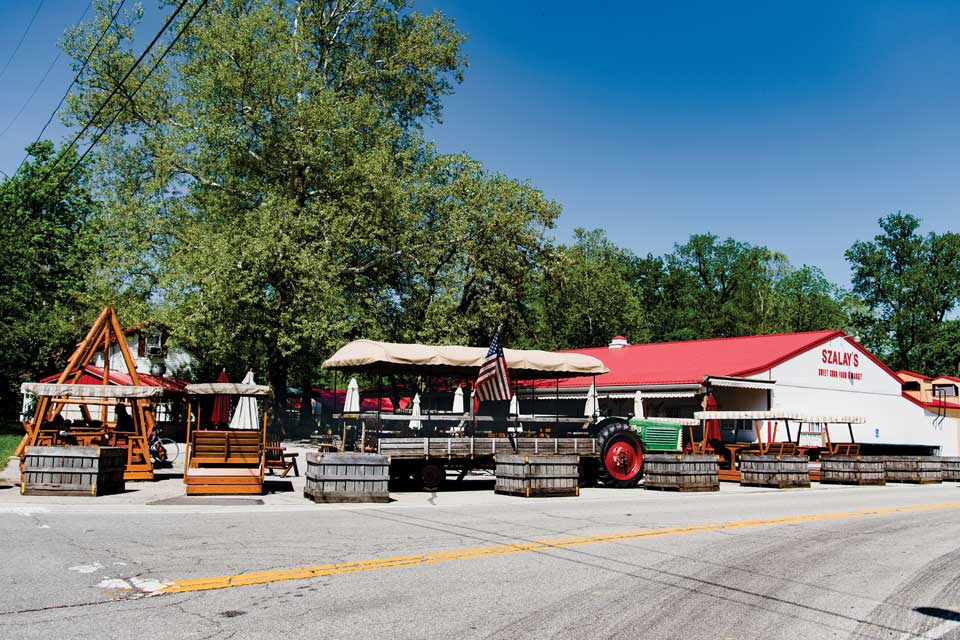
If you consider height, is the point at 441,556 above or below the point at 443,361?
below

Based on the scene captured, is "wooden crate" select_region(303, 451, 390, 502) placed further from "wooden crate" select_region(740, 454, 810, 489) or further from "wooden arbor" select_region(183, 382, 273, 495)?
"wooden crate" select_region(740, 454, 810, 489)

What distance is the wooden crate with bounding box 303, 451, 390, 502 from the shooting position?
14.0m

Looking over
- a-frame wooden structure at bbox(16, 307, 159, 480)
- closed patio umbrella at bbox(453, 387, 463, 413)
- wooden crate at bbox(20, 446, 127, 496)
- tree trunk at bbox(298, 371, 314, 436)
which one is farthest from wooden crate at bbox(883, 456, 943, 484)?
tree trunk at bbox(298, 371, 314, 436)

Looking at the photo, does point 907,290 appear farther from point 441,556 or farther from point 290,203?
point 441,556

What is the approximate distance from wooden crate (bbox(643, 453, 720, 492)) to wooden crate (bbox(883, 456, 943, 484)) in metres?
10.1

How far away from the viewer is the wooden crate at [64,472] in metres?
13.7

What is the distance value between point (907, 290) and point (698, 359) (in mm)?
44943

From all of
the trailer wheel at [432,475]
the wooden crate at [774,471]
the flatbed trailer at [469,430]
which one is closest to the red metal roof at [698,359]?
the wooden crate at [774,471]

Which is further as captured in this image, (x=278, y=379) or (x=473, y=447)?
(x=278, y=379)

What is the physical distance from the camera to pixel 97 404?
56.1 feet

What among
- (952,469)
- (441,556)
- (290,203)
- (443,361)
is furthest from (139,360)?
(441,556)

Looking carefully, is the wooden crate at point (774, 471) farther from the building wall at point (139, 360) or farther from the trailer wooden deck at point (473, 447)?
the building wall at point (139, 360)

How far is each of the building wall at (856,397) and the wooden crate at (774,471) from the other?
36.8ft

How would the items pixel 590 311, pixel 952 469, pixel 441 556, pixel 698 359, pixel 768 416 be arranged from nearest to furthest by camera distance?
1. pixel 441 556
2. pixel 768 416
3. pixel 952 469
4. pixel 698 359
5. pixel 590 311
